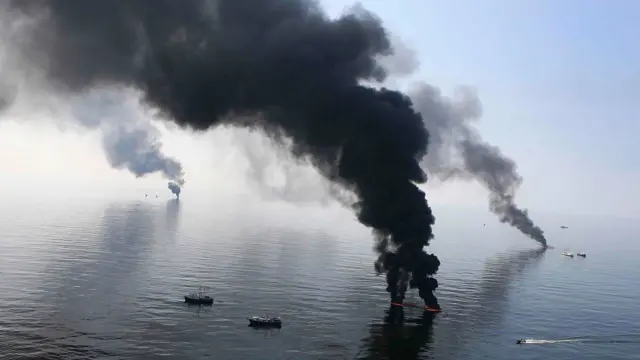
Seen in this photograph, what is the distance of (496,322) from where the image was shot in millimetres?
119312

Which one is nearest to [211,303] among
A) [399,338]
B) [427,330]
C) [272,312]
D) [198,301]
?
[198,301]

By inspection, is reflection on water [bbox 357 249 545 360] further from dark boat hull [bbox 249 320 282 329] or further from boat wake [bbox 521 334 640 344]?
dark boat hull [bbox 249 320 282 329]

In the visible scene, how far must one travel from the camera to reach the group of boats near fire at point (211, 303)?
329 feet

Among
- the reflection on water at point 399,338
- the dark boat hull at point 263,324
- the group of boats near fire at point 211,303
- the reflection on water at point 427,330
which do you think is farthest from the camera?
the group of boats near fire at point 211,303

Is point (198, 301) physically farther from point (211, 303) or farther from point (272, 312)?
point (272, 312)

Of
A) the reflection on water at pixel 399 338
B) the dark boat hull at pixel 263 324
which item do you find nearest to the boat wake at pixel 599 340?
the reflection on water at pixel 399 338

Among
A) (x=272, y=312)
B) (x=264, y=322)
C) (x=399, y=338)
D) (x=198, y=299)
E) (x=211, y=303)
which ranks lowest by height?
(x=399, y=338)

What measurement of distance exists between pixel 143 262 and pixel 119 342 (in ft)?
267

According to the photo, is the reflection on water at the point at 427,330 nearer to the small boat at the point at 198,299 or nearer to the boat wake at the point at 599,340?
the boat wake at the point at 599,340

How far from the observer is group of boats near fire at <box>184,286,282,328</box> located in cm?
10038

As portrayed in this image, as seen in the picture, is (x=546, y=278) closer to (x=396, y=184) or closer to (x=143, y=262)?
(x=396, y=184)

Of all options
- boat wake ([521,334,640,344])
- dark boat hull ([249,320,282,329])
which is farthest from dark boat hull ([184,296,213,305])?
boat wake ([521,334,640,344])

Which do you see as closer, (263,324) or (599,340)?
(263,324)

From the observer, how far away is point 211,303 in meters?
115
